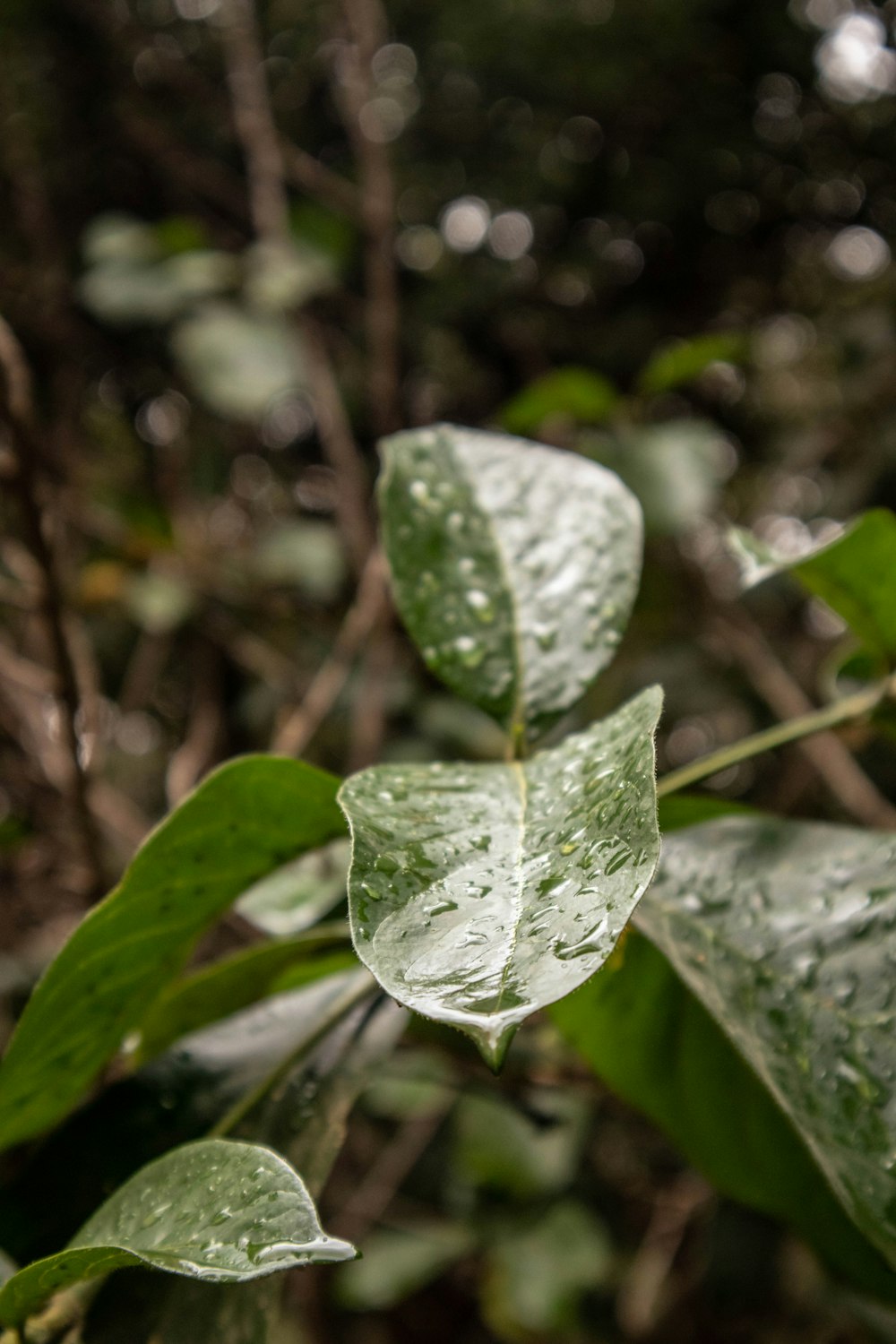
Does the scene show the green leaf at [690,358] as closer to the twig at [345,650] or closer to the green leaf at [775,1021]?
the twig at [345,650]

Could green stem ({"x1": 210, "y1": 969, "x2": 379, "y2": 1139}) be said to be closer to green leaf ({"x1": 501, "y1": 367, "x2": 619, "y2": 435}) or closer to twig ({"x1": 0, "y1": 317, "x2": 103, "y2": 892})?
twig ({"x1": 0, "y1": 317, "x2": 103, "y2": 892})

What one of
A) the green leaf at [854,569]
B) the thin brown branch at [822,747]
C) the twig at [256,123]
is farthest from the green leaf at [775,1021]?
the twig at [256,123]

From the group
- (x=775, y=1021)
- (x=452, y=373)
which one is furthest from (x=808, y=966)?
(x=452, y=373)

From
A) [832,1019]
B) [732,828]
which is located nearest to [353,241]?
[732,828]

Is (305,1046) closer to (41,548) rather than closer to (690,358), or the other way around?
(41,548)

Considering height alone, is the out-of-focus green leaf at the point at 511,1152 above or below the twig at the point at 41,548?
below

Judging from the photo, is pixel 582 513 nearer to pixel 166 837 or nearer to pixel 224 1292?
pixel 166 837

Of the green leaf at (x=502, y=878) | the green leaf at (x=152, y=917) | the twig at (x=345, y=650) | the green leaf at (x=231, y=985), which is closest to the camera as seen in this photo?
the green leaf at (x=502, y=878)

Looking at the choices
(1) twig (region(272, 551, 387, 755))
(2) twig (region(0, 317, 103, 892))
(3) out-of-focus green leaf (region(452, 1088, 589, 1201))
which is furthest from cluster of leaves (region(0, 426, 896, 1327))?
(3) out-of-focus green leaf (region(452, 1088, 589, 1201))
